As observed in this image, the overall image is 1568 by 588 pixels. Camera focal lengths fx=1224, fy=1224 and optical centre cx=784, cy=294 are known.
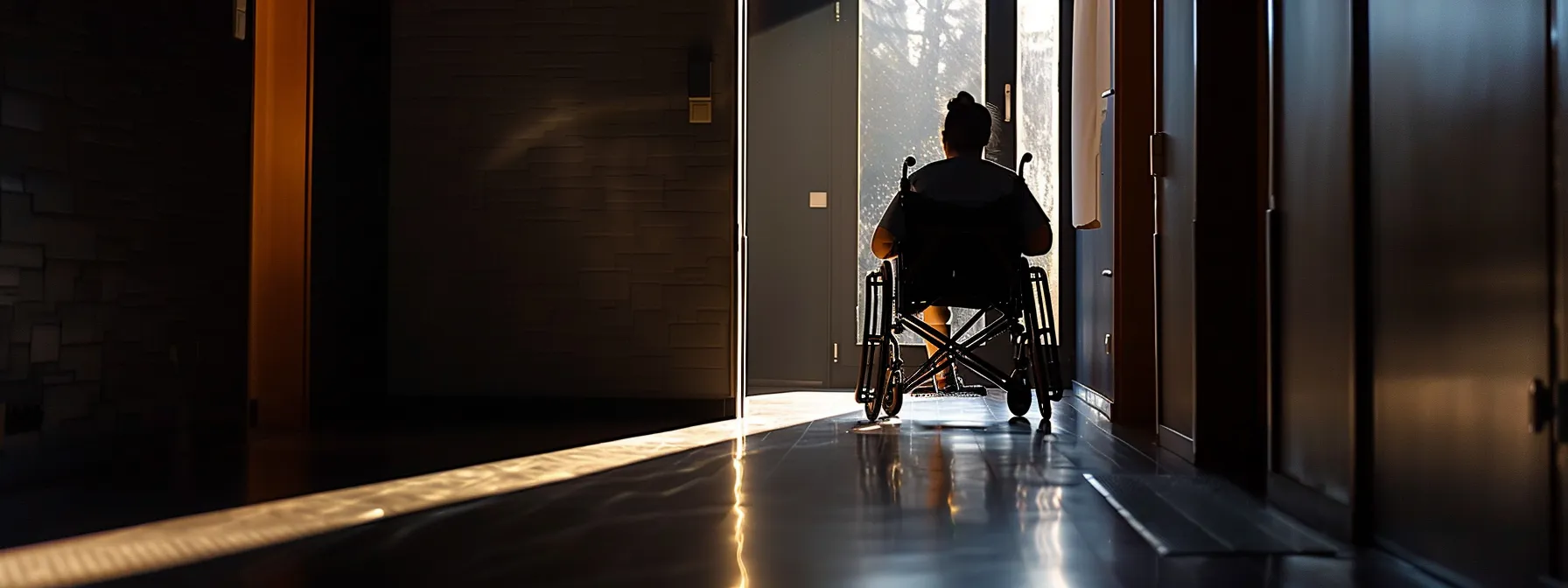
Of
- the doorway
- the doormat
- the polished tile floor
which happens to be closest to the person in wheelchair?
the polished tile floor

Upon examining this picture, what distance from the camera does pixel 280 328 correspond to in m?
4.00

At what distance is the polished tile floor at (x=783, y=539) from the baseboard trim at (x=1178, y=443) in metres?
0.05

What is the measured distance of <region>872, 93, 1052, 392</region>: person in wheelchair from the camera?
4.16 m

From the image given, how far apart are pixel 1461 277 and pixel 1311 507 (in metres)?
0.66

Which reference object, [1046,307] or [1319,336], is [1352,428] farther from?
[1046,307]

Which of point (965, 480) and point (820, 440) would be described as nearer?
point (965, 480)

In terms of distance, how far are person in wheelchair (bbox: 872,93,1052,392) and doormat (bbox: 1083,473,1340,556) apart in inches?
60.0

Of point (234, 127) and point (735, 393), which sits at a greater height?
point (234, 127)

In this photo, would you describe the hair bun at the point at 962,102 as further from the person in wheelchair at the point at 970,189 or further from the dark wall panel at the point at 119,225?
the dark wall panel at the point at 119,225

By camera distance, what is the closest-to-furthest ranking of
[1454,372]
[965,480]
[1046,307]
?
[1454,372] → [965,480] → [1046,307]

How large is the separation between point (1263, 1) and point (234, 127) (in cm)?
278

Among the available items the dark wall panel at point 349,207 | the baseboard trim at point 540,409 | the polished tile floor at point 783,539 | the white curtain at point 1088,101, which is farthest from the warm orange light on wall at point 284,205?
the white curtain at point 1088,101

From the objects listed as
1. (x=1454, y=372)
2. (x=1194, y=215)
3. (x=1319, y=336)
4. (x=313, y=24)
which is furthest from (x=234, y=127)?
(x=1454, y=372)

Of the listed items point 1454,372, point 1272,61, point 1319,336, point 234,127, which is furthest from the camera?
point 234,127
